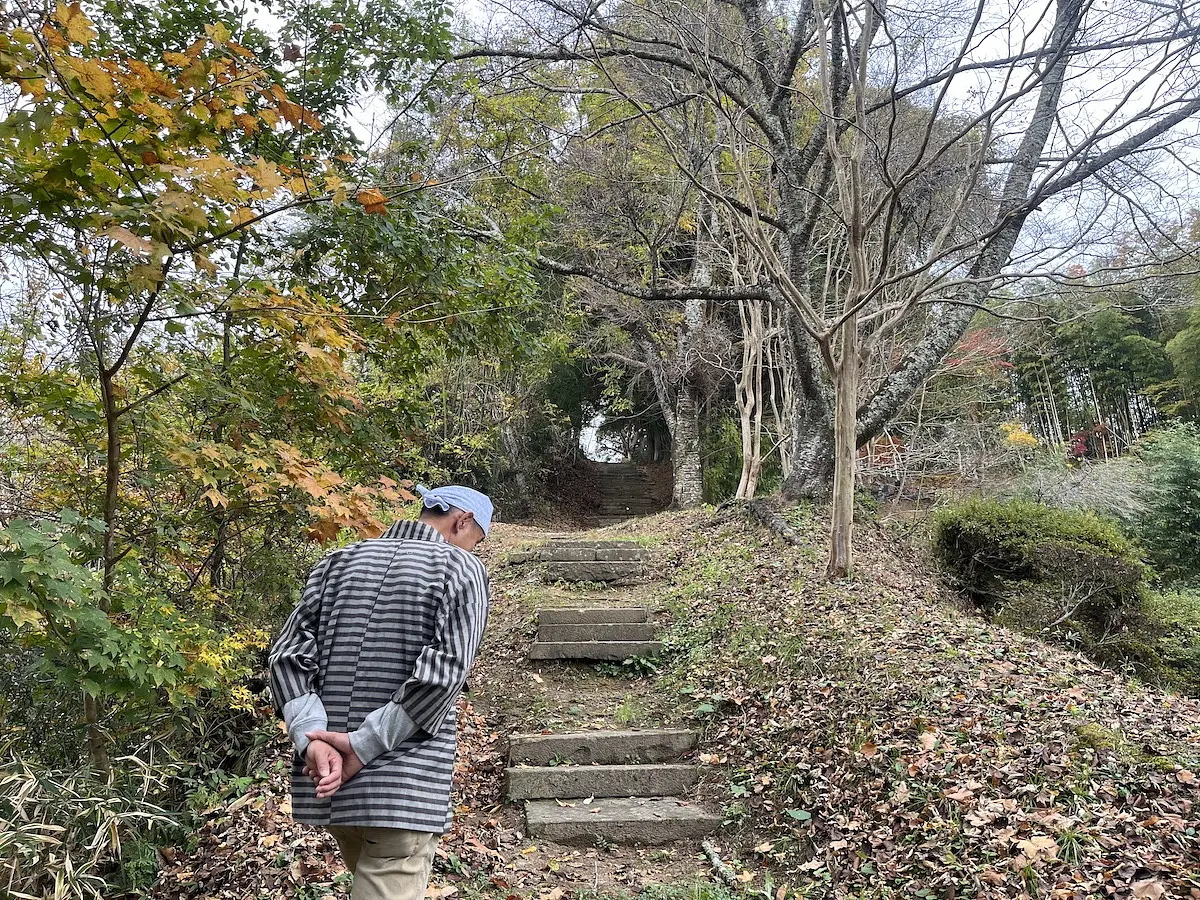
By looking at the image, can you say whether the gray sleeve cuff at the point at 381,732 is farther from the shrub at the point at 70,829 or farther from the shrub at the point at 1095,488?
the shrub at the point at 1095,488

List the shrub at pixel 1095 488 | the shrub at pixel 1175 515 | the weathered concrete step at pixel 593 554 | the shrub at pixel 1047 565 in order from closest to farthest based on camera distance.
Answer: the shrub at pixel 1047 565 < the weathered concrete step at pixel 593 554 < the shrub at pixel 1175 515 < the shrub at pixel 1095 488

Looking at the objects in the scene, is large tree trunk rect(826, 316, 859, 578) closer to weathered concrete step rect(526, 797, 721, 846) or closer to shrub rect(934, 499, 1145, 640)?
shrub rect(934, 499, 1145, 640)

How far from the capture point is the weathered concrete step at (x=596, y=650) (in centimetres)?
634

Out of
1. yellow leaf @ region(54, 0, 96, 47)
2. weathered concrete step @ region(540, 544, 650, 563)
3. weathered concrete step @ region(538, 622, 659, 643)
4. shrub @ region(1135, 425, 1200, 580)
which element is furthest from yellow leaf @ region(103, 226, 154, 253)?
shrub @ region(1135, 425, 1200, 580)

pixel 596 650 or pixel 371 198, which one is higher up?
pixel 371 198

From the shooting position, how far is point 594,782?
4.54 metres

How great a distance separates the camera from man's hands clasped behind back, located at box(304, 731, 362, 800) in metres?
1.93

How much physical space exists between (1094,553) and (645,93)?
6.98 meters

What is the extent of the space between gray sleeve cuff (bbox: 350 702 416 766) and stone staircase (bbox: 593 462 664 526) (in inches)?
700

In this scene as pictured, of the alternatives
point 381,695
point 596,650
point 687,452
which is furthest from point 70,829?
point 687,452

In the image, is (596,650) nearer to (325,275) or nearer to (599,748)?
(599,748)

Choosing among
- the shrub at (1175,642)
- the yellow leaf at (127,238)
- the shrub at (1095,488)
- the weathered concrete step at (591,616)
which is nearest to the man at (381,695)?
the yellow leaf at (127,238)

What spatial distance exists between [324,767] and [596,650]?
15.0ft

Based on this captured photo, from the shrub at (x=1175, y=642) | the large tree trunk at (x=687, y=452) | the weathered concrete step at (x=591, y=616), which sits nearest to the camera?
the weathered concrete step at (x=591, y=616)
